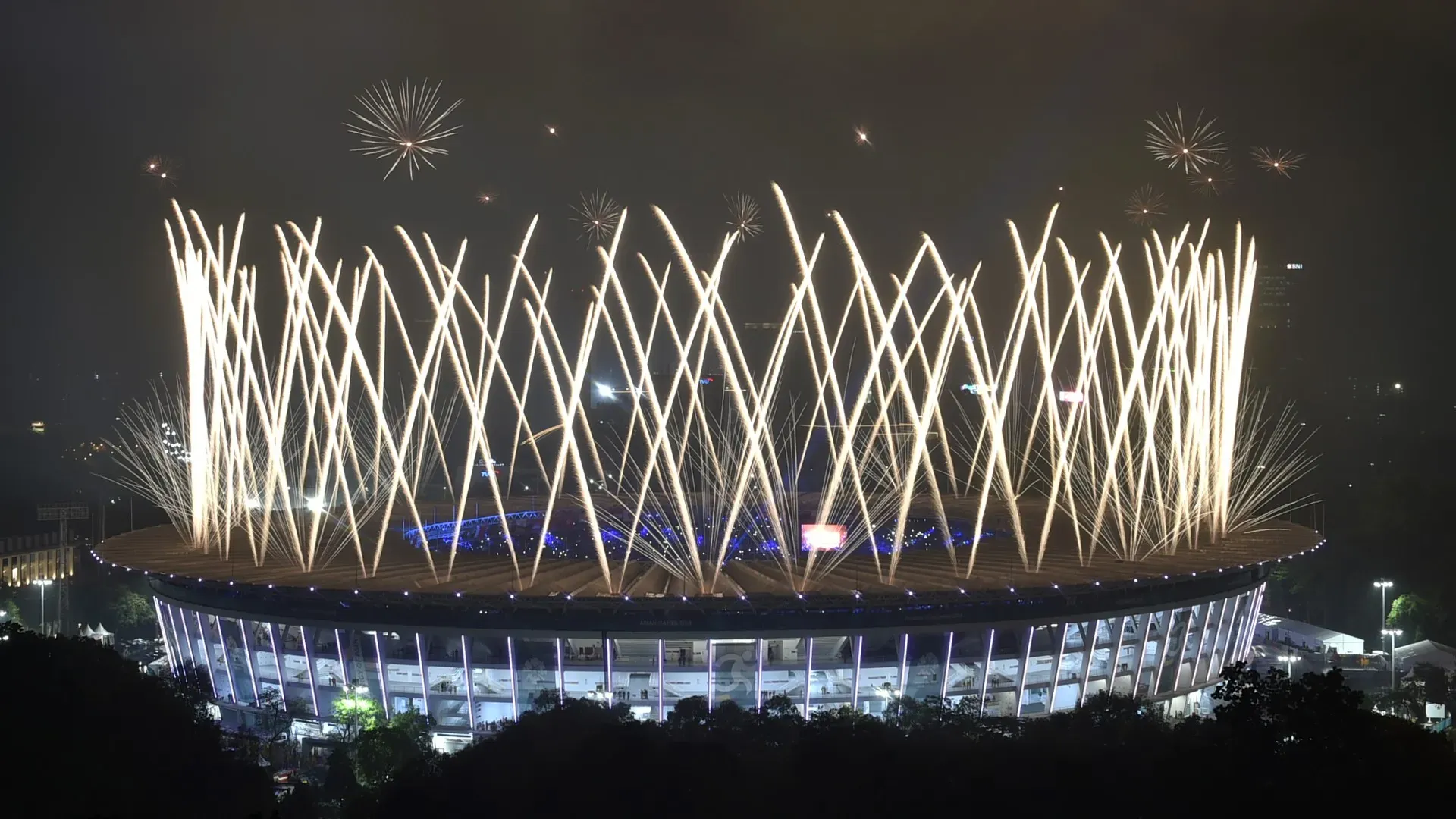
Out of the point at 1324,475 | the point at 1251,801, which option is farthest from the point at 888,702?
the point at 1324,475

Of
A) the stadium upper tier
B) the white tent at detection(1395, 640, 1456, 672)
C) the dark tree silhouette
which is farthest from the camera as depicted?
the white tent at detection(1395, 640, 1456, 672)

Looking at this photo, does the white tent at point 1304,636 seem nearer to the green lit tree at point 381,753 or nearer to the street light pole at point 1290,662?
the street light pole at point 1290,662

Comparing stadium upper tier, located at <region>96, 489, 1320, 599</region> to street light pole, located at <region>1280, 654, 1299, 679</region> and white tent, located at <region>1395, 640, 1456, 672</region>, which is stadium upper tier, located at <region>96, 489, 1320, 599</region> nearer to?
street light pole, located at <region>1280, 654, 1299, 679</region>

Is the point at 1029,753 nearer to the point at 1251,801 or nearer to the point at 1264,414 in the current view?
the point at 1251,801

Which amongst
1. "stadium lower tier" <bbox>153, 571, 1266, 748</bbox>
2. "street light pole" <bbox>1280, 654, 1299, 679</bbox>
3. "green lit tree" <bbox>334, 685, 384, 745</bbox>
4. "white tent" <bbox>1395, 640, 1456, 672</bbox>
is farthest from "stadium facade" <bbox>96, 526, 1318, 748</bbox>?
"white tent" <bbox>1395, 640, 1456, 672</bbox>

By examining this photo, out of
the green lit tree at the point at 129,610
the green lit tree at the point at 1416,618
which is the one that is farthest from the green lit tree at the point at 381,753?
the green lit tree at the point at 1416,618
